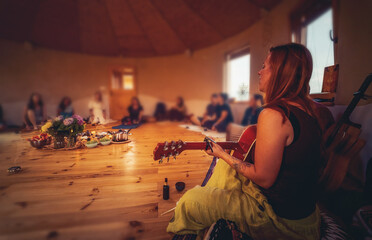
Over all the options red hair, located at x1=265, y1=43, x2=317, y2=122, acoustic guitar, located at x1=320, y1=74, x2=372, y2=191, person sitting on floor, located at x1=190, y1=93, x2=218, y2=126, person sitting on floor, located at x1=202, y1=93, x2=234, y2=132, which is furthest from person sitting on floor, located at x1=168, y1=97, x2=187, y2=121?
acoustic guitar, located at x1=320, y1=74, x2=372, y2=191

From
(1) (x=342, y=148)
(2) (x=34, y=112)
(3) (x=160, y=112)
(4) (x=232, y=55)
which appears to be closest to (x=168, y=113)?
(3) (x=160, y=112)

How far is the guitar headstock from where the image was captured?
104 cm

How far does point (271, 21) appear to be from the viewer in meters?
1.44

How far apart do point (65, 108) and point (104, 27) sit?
1.10m

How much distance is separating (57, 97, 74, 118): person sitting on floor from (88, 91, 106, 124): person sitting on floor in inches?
6.7

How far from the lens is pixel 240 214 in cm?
82

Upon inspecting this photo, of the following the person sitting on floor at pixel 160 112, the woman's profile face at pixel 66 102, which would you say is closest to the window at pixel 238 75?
the person sitting on floor at pixel 160 112

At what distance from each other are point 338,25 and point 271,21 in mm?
645

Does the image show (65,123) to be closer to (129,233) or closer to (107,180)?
(107,180)

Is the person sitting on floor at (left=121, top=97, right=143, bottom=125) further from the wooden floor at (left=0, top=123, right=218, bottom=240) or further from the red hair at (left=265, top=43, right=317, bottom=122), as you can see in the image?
the red hair at (left=265, top=43, right=317, bottom=122)

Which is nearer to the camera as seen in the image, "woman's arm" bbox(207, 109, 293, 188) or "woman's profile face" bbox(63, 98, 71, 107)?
"woman's arm" bbox(207, 109, 293, 188)

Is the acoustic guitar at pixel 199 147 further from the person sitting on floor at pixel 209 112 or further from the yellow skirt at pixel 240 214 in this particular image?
the person sitting on floor at pixel 209 112

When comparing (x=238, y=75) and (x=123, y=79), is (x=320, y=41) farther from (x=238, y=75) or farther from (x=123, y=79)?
(x=123, y=79)

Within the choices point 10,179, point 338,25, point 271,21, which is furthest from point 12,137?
point 338,25
